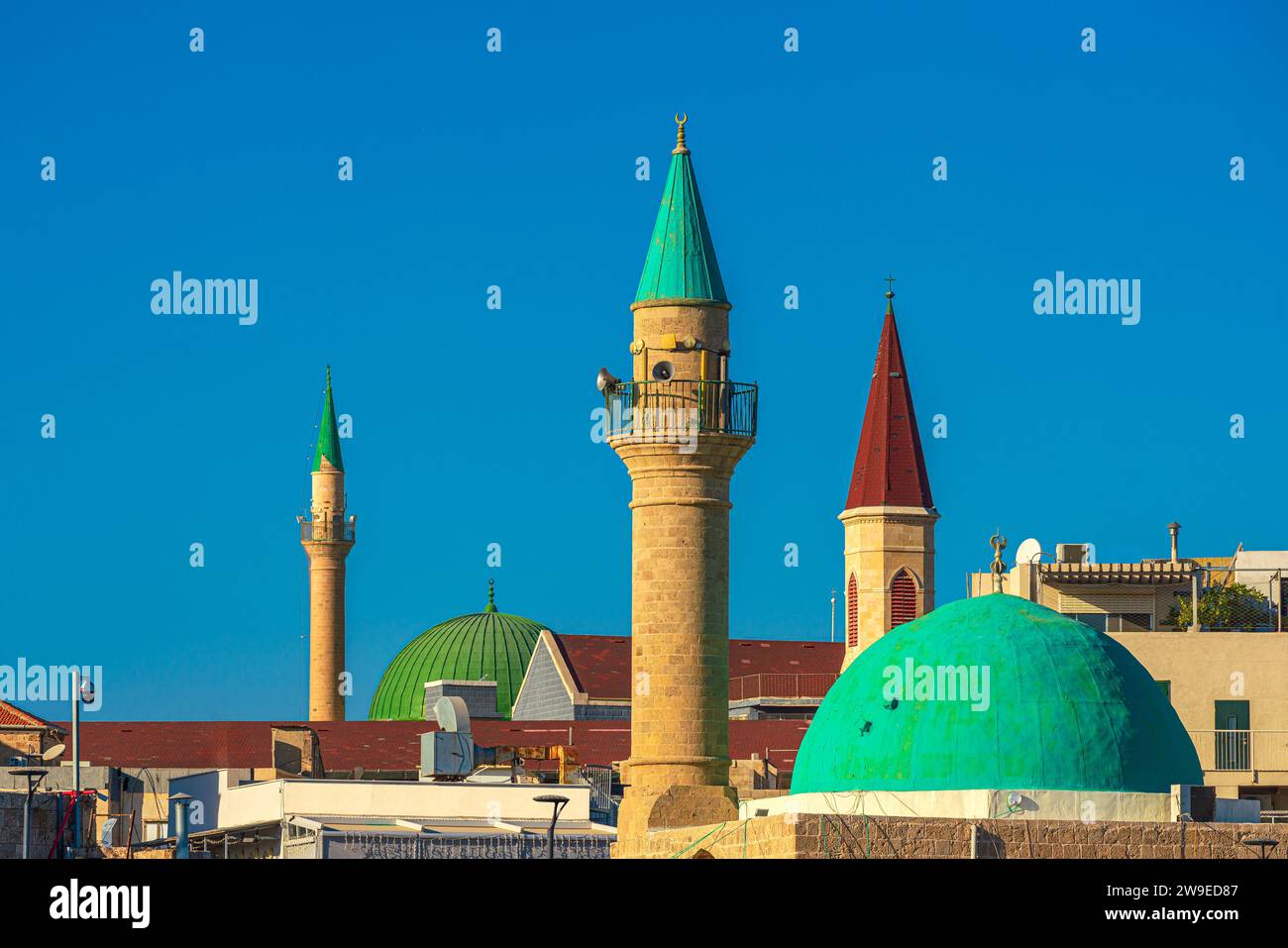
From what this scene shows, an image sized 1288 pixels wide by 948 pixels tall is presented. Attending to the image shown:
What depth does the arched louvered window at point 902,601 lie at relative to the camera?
55.1 metres

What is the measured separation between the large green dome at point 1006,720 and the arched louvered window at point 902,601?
2143cm

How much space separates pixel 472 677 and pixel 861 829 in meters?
40.4

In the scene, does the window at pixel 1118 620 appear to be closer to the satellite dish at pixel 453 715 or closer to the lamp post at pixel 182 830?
the satellite dish at pixel 453 715

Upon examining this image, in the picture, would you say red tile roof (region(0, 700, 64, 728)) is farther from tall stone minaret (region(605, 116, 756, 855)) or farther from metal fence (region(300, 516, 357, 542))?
tall stone minaret (region(605, 116, 756, 855))

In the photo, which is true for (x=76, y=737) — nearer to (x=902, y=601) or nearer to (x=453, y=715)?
(x=453, y=715)

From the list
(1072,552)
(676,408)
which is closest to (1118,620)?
(1072,552)

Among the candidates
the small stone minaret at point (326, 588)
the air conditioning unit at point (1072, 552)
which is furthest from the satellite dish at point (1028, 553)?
the small stone minaret at point (326, 588)

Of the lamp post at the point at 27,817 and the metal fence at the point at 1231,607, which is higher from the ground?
the metal fence at the point at 1231,607

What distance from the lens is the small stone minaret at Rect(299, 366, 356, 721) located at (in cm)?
6341

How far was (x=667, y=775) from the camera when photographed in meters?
38.1

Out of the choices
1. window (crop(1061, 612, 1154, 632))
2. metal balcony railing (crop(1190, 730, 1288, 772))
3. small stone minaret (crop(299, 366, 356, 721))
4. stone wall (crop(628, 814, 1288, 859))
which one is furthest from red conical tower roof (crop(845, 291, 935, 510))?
stone wall (crop(628, 814, 1288, 859))

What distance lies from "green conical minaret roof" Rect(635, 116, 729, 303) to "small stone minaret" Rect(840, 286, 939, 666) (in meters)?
16.7
